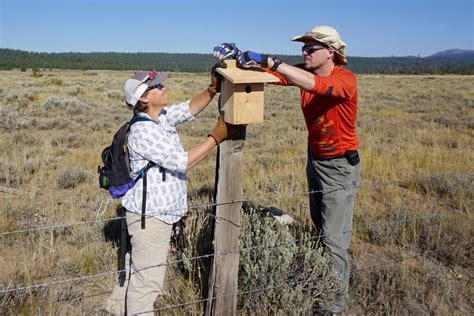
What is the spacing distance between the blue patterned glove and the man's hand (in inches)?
3.5

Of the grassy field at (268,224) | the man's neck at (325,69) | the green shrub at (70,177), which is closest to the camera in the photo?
the man's neck at (325,69)

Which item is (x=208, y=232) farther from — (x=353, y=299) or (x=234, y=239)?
(x=353, y=299)

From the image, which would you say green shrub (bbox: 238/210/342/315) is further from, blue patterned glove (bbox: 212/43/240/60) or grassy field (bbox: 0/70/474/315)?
blue patterned glove (bbox: 212/43/240/60)

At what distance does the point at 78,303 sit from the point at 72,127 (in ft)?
29.0

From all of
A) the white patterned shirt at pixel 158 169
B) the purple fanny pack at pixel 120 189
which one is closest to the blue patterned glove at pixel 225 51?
the white patterned shirt at pixel 158 169

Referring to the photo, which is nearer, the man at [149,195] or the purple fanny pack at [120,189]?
the man at [149,195]

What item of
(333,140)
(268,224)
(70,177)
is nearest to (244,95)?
(333,140)

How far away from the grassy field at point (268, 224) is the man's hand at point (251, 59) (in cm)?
115

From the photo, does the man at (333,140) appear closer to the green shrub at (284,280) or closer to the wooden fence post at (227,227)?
the green shrub at (284,280)

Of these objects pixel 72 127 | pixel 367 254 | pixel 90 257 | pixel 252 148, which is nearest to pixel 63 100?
pixel 72 127

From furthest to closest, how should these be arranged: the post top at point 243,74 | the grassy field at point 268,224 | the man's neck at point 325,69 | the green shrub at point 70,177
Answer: the green shrub at point 70,177 < the grassy field at point 268,224 < the man's neck at point 325,69 < the post top at point 243,74

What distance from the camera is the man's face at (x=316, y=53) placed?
3020 mm

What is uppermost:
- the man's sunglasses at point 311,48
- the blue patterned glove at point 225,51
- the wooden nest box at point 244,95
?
the man's sunglasses at point 311,48

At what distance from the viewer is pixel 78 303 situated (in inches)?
128
